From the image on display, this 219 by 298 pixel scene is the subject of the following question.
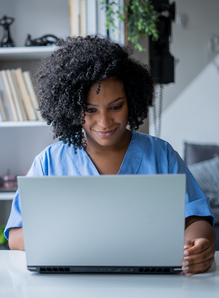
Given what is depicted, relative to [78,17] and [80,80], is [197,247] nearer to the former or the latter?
[80,80]

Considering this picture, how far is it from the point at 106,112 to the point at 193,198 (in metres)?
0.39

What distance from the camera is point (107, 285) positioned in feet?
2.17

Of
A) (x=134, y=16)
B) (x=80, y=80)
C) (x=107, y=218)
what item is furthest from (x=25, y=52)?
(x=107, y=218)

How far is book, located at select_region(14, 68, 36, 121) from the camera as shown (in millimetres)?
1818

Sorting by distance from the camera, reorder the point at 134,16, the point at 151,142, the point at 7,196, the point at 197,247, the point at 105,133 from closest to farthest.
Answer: the point at 197,247
the point at 105,133
the point at 151,142
the point at 134,16
the point at 7,196

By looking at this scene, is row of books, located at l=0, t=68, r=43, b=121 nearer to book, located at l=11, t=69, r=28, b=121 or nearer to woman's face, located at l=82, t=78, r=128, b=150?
book, located at l=11, t=69, r=28, b=121

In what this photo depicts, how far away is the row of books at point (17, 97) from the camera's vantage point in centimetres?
182

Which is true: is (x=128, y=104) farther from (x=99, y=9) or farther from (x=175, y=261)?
(x=99, y=9)

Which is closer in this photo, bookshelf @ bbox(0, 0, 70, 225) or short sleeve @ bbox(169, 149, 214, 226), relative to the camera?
short sleeve @ bbox(169, 149, 214, 226)

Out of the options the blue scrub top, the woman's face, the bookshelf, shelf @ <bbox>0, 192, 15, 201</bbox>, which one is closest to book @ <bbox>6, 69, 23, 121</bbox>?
the bookshelf

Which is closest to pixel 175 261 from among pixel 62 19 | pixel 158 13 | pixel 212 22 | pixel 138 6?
pixel 138 6

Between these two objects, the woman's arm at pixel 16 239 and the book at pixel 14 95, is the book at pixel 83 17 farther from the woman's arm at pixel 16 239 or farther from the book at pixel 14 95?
the woman's arm at pixel 16 239

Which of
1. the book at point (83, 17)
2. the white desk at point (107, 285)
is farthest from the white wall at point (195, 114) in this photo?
the white desk at point (107, 285)

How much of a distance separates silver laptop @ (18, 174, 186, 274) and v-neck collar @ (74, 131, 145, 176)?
47 cm
